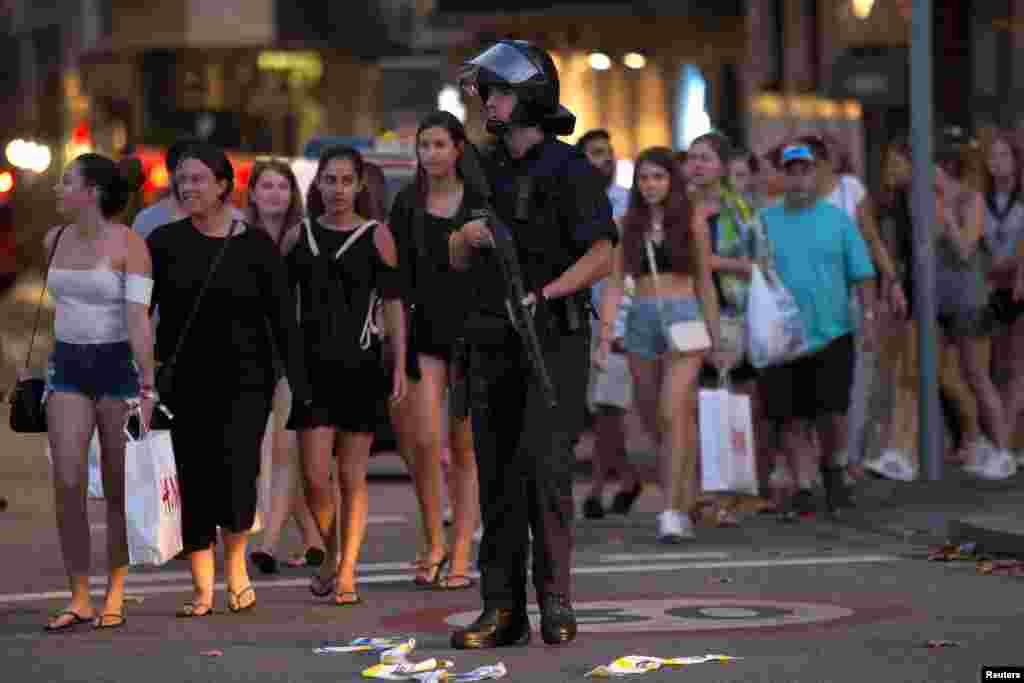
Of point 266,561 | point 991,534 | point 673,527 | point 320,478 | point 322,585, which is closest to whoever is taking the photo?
point 322,585

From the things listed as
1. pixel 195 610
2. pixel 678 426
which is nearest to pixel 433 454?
pixel 195 610

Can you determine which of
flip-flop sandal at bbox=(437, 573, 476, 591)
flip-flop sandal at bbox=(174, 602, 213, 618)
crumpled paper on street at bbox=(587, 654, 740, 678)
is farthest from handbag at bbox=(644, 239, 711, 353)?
crumpled paper on street at bbox=(587, 654, 740, 678)

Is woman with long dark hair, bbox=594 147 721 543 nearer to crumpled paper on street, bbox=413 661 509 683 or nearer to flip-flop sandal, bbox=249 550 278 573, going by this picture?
flip-flop sandal, bbox=249 550 278 573

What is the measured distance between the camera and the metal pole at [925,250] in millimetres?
16234

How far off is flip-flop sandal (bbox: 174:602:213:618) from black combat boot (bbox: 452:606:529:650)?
1.63m

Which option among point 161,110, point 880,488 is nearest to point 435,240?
point 880,488

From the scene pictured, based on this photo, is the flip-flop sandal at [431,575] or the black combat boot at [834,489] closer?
the flip-flop sandal at [431,575]

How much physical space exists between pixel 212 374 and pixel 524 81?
6.98 feet

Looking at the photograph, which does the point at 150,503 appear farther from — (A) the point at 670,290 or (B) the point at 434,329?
(A) the point at 670,290

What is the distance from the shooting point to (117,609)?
11.0 m

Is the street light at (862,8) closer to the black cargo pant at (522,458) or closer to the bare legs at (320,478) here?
→ the bare legs at (320,478)

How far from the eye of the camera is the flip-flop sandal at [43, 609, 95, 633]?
10758 mm

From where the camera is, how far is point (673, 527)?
14.0 metres

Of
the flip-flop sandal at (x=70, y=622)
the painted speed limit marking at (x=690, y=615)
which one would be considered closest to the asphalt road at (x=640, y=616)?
the painted speed limit marking at (x=690, y=615)
